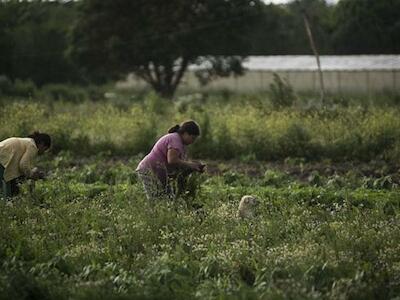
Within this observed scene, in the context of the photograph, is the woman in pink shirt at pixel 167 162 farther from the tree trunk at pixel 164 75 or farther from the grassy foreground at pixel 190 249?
the tree trunk at pixel 164 75

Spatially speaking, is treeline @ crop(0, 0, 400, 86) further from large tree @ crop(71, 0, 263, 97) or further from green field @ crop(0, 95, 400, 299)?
green field @ crop(0, 95, 400, 299)

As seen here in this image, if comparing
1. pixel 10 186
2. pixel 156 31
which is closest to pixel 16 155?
pixel 10 186

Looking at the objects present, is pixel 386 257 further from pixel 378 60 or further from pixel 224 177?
pixel 378 60

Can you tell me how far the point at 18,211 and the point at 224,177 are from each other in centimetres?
521

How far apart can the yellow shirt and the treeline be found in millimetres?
27710

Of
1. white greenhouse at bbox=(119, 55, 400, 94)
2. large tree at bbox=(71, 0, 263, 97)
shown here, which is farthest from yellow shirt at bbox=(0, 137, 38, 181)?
large tree at bbox=(71, 0, 263, 97)

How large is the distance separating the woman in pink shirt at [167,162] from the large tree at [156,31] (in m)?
27.5

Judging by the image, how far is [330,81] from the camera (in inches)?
1567

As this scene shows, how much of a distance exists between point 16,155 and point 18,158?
0.17ft

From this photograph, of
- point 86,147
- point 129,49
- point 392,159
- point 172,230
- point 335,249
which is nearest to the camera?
point 335,249

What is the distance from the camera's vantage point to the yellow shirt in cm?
992

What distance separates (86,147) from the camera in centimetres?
1766

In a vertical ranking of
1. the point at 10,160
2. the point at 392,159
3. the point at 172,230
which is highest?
the point at 10,160

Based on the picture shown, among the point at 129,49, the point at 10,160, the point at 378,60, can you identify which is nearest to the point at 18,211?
the point at 10,160
